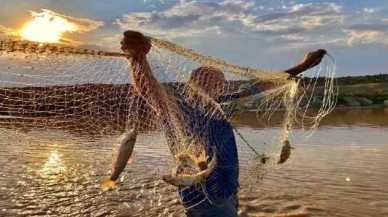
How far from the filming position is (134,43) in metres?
5.93

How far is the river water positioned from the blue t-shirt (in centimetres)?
253

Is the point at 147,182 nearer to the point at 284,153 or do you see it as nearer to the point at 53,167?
the point at 53,167

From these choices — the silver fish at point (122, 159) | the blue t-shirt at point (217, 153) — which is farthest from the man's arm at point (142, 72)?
the silver fish at point (122, 159)

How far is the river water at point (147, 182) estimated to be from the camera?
454 inches

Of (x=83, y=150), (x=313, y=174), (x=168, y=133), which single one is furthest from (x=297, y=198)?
(x=83, y=150)

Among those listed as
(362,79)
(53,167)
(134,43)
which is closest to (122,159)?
(134,43)

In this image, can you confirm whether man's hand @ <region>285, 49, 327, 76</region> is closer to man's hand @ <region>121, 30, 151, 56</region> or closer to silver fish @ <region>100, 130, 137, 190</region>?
man's hand @ <region>121, 30, 151, 56</region>

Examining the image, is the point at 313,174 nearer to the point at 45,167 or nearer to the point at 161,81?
the point at 45,167

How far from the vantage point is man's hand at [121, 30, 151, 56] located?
5.75 m

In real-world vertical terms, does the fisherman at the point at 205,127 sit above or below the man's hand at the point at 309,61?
below

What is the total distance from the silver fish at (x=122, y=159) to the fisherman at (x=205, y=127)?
0.71 metres

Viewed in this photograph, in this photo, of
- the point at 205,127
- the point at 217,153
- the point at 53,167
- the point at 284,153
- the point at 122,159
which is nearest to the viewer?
the point at 217,153

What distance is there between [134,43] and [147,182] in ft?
29.6

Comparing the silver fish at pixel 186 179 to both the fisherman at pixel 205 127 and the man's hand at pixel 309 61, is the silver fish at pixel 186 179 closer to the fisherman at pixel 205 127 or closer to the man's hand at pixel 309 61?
the fisherman at pixel 205 127
